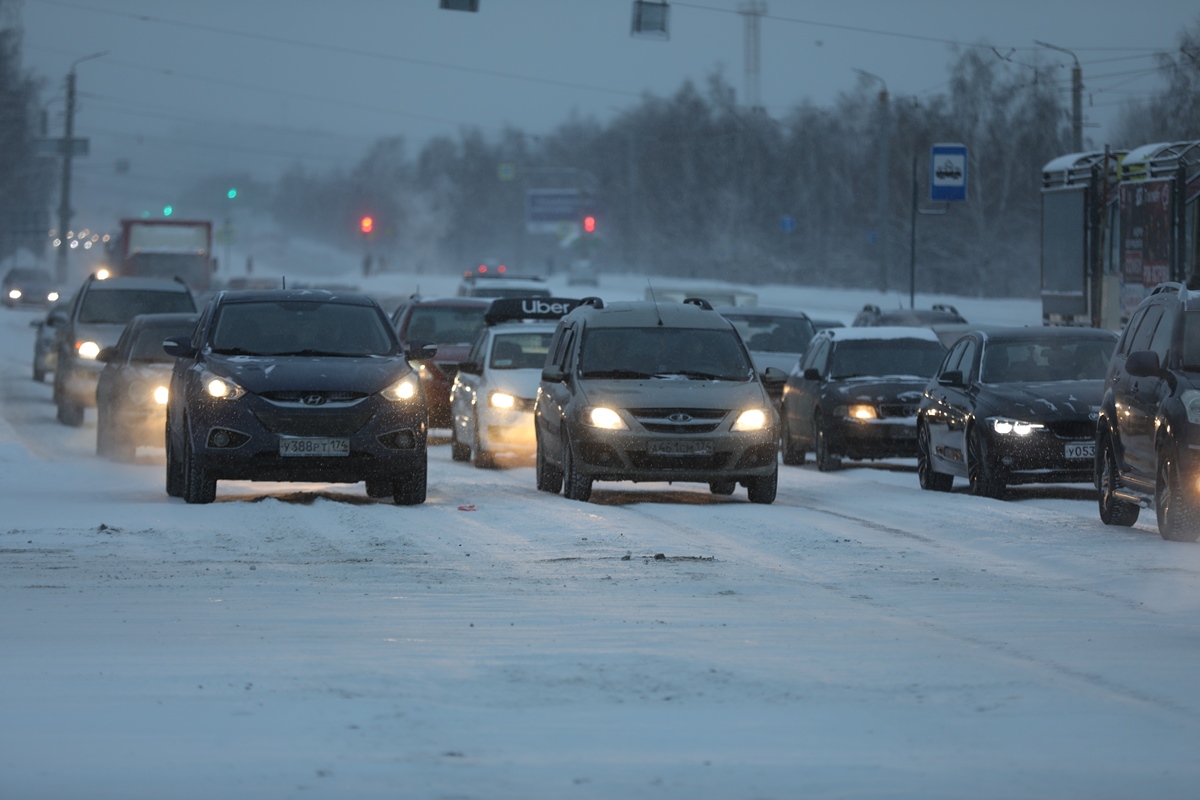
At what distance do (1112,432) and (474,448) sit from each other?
8.19m

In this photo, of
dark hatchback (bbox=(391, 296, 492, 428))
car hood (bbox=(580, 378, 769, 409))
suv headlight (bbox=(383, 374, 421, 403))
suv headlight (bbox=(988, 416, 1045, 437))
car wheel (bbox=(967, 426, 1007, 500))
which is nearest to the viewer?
suv headlight (bbox=(383, 374, 421, 403))

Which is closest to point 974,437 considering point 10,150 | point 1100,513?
point 1100,513

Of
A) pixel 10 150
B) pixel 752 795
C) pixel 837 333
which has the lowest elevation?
pixel 752 795

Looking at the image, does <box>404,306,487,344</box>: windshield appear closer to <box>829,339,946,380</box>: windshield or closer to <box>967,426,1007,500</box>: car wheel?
<box>829,339,946,380</box>: windshield

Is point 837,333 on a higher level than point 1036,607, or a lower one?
higher

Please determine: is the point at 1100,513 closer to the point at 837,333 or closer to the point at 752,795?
the point at 837,333

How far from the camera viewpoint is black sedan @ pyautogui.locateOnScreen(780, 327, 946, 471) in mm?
21109

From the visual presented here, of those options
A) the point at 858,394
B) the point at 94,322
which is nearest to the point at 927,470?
the point at 858,394

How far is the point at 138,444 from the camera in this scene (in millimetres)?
21094

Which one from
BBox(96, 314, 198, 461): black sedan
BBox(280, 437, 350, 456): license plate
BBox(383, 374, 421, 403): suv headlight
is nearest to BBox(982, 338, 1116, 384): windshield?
BBox(383, 374, 421, 403): suv headlight

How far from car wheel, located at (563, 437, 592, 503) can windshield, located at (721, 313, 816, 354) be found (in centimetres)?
1092

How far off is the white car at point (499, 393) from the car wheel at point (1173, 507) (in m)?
8.57

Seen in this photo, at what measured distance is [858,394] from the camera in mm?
21125

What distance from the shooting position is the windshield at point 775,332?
27156 millimetres
